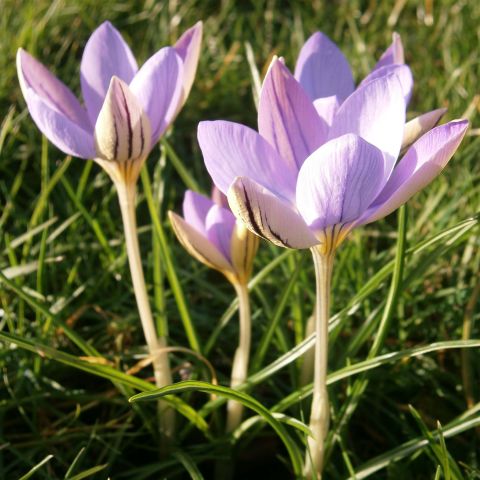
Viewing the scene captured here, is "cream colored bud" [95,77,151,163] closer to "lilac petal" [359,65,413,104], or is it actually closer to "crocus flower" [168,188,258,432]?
"crocus flower" [168,188,258,432]

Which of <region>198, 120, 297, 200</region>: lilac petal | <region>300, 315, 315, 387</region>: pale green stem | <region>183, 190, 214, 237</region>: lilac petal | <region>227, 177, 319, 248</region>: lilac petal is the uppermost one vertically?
<region>198, 120, 297, 200</region>: lilac petal

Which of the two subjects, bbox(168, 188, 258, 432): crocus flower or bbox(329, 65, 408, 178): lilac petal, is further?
bbox(168, 188, 258, 432): crocus flower

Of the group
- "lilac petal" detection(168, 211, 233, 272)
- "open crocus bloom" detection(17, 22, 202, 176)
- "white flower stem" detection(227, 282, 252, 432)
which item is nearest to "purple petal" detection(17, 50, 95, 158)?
"open crocus bloom" detection(17, 22, 202, 176)

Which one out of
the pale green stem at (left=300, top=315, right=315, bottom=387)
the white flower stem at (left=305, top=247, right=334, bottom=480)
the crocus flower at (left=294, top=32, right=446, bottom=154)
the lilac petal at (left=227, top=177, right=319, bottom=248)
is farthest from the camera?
the pale green stem at (left=300, top=315, right=315, bottom=387)

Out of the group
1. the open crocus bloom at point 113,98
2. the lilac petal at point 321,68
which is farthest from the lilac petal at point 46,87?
the lilac petal at point 321,68

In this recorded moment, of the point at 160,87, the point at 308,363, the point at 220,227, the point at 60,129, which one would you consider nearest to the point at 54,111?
the point at 60,129

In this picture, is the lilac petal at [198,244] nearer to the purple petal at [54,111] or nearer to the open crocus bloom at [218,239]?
the open crocus bloom at [218,239]

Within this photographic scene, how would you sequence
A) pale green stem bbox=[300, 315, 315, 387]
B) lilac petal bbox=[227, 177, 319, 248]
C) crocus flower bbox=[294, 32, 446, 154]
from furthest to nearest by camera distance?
pale green stem bbox=[300, 315, 315, 387] → crocus flower bbox=[294, 32, 446, 154] → lilac petal bbox=[227, 177, 319, 248]

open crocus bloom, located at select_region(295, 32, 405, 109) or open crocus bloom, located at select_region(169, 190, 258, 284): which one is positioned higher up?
open crocus bloom, located at select_region(295, 32, 405, 109)
